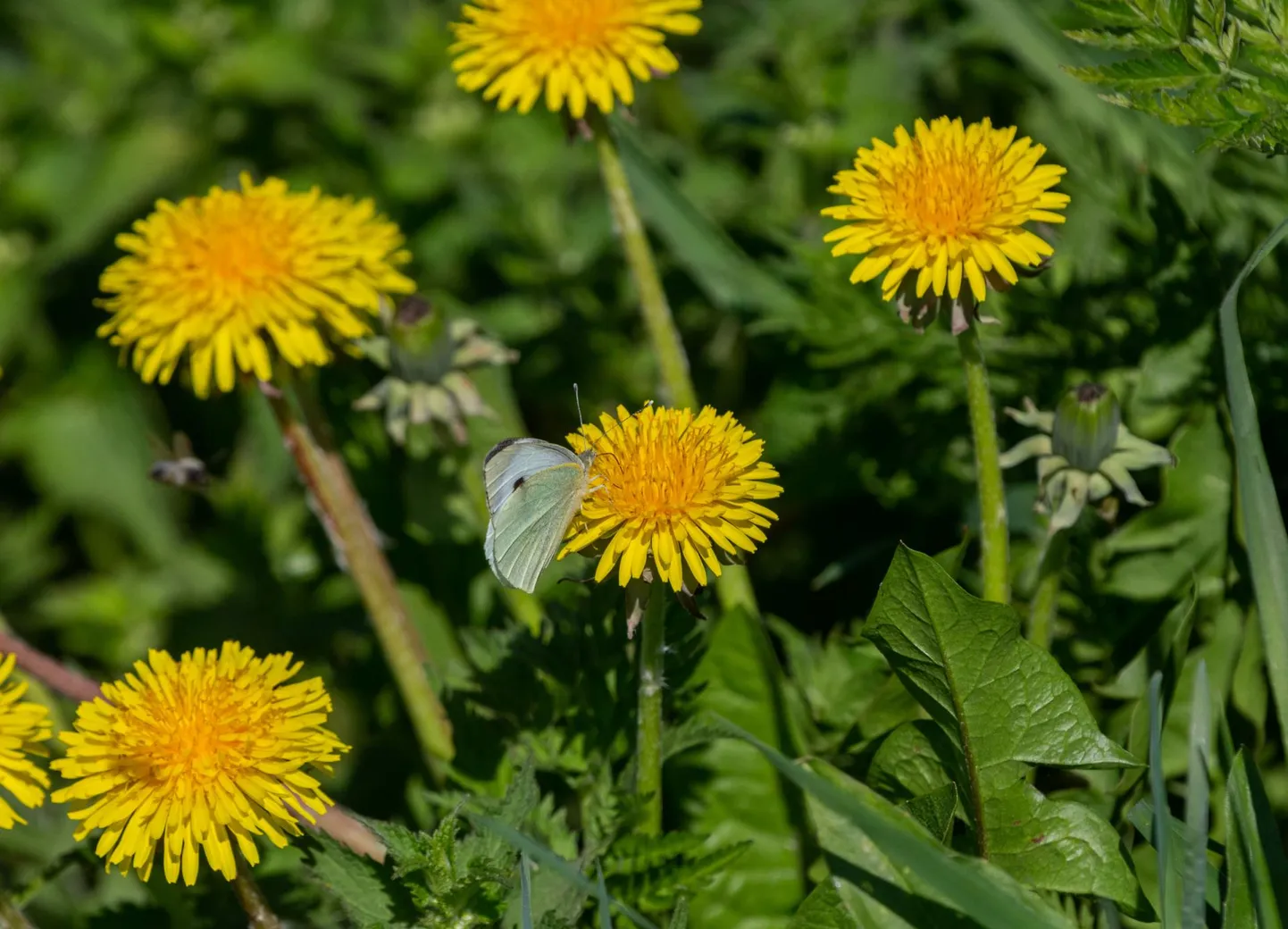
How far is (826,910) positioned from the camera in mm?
1601

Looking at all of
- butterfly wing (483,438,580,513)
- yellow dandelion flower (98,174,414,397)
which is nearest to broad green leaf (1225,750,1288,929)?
butterfly wing (483,438,580,513)

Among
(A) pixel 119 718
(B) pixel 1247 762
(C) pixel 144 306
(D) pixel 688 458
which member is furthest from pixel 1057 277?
(A) pixel 119 718

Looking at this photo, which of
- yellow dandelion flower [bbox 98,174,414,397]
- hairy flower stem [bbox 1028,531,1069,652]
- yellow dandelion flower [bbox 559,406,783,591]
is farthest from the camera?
yellow dandelion flower [bbox 98,174,414,397]

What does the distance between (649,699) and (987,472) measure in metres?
0.53

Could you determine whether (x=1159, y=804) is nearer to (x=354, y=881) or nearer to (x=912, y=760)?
(x=912, y=760)

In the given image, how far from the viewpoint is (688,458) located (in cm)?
149

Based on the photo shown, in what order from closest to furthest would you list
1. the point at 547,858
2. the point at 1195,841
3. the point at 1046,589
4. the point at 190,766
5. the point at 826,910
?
1. the point at 1195,841
2. the point at 547,858
3. the point at 190,766
4. the point at 826,910
5. the point at 1046,589

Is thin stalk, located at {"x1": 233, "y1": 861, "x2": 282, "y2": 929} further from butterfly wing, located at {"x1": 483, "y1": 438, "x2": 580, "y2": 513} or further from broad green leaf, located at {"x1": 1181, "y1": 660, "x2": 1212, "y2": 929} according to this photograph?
broad green leaf, located at {"x1": 1181, "y1": 660, "x2": 1212, "y2": 929}

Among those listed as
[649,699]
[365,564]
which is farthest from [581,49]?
[649,699]

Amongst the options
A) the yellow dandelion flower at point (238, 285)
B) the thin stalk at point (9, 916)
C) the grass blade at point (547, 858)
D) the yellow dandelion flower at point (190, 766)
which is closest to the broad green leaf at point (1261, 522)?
the grass blade at point (547, 858)

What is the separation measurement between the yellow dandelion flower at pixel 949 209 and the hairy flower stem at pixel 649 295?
51 cm

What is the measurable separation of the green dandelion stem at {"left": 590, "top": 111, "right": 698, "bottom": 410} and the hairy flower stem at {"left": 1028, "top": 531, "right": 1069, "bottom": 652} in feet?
1.95

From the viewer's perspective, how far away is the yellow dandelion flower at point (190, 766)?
4.89 ft

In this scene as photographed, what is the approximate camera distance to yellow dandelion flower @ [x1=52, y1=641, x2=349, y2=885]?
1.49m
